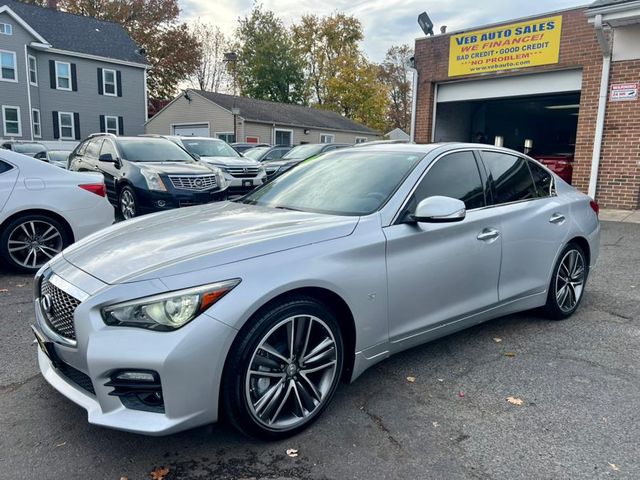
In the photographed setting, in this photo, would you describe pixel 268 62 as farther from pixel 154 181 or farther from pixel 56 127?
pixel 154 181

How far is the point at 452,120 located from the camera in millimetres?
15656

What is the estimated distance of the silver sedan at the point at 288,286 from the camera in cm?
228

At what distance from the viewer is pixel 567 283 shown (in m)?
4.54

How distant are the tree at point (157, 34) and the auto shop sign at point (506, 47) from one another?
32.5 metres

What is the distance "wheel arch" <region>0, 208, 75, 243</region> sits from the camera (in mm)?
5562

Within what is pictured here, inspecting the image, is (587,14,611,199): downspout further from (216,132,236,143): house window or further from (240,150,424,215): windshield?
(216,132,236,143): house window

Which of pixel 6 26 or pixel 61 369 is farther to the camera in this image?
pixel 6 26

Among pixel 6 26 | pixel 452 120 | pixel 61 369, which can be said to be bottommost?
pixel 61 369

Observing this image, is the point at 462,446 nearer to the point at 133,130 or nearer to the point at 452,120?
the point at 452,120

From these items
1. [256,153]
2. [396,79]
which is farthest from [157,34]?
[256,153]

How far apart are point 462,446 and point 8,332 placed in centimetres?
355

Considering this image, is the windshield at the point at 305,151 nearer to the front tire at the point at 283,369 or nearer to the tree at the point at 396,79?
the front tire at the point at 283,369

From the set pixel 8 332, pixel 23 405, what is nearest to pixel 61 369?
pixel 23 405

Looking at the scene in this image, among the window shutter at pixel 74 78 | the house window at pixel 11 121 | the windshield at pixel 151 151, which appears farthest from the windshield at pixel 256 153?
the window shutter at pixel 74 78
